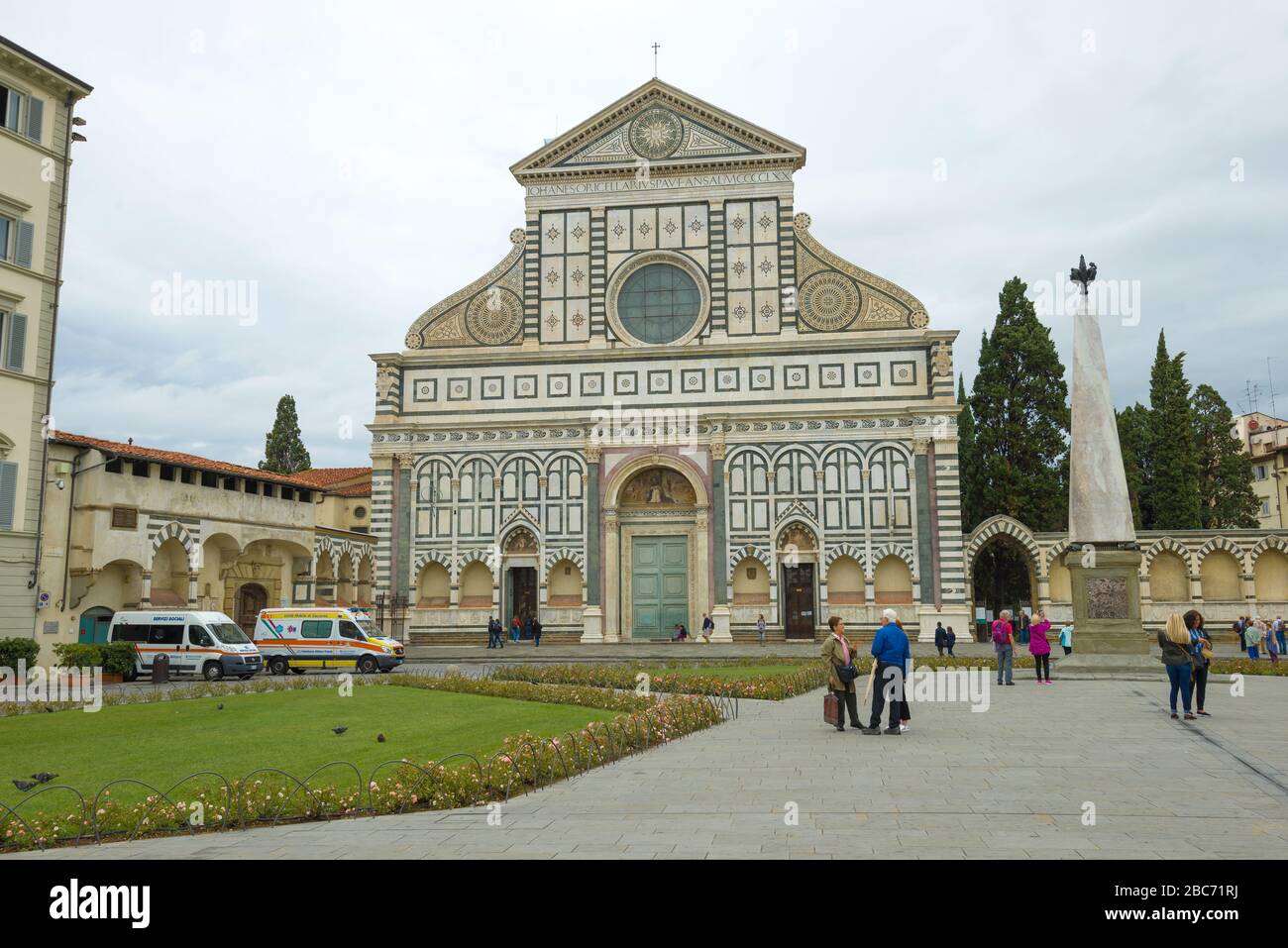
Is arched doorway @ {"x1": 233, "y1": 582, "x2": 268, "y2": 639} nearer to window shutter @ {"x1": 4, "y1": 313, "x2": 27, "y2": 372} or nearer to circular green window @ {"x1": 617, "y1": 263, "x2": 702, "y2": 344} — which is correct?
window shutter @ {"x1": 4, "y1": 313, "x2": 27, "y2": 372}

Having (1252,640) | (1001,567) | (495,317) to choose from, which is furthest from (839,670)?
(1001,567)

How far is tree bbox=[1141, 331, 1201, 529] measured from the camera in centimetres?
4903

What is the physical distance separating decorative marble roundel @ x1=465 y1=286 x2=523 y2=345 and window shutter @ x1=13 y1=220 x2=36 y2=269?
60.4 feet

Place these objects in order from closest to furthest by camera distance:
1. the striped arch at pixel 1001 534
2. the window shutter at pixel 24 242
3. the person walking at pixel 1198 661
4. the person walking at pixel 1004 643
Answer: the person walking at pixel 1198 661, the person walking at pixel 1004 643, the window shutter at pixel 24 242, the striped arch at pixel 1001 534

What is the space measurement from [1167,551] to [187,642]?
37.4 m

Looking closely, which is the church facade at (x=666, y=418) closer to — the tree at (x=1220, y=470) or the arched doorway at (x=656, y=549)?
the arched doorway at (x=656, y=549)

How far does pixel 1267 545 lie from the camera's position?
138 feet

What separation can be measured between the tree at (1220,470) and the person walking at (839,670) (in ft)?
136

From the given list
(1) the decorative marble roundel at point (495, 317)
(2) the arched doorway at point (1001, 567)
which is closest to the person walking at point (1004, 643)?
(2) the arched doorway at point (1001, 567)

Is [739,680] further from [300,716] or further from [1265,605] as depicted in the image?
[1265,605]

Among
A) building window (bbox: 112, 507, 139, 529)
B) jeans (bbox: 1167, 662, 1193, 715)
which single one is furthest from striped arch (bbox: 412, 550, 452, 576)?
jeans (bbox: 1167, 662, 1193, 715)

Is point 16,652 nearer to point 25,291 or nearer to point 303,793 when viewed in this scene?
point 25,291

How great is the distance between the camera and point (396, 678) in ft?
82.5

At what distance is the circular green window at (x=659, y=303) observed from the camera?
4378 centimetres
